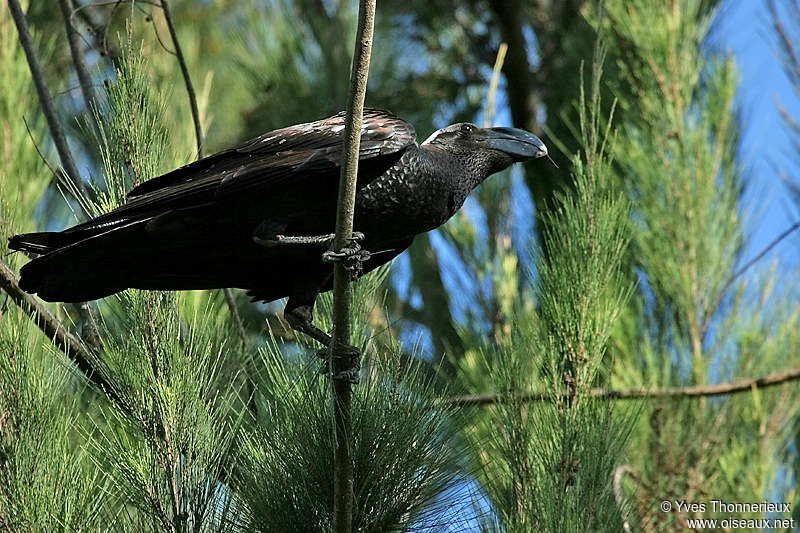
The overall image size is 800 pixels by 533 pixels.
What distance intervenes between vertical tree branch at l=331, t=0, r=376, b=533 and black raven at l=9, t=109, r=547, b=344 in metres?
0.33

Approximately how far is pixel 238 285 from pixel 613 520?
1.20 meters

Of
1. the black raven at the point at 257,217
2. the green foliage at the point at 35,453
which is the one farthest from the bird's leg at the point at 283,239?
the green foliage at the point at 35,453

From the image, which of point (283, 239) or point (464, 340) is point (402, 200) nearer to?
point (283, 239)

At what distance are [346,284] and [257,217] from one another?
1.60ft

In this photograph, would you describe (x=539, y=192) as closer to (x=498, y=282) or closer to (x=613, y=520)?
(x=498, y=282)

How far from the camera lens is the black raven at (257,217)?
100.0 inches

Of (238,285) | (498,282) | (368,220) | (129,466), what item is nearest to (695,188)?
(498,282)

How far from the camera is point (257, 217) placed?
8.70 feet

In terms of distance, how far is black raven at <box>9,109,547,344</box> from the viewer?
2539 millimetres

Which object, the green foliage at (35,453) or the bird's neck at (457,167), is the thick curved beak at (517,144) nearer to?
the bird's neck at (457,167)

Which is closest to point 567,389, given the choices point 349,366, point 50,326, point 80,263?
point 349,366

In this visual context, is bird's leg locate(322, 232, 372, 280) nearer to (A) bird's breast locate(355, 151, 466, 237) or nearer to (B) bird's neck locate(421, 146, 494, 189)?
(A) bird's breast locate(355, 151, 466, 237)

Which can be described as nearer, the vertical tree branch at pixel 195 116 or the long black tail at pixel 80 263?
the long black tail at pixel 80 263

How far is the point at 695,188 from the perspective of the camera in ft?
11.3
